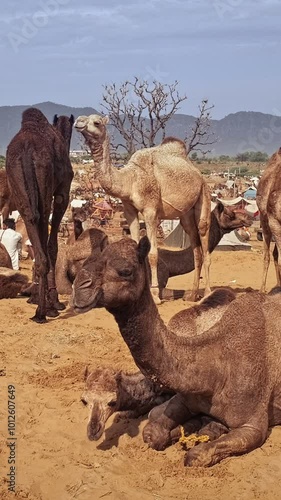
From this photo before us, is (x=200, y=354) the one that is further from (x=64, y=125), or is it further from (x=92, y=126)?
(x=64, y=125)

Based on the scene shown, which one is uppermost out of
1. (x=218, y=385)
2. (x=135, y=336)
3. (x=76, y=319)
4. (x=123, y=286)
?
(x=123, y=286)

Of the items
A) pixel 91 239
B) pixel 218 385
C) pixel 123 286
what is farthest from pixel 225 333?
pixel 91 239

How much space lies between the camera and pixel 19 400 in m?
6.41

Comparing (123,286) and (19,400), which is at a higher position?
(123,286)

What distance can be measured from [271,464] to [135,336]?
4.51 feet

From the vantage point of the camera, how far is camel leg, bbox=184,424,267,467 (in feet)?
16.5

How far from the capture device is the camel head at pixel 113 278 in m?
4.46

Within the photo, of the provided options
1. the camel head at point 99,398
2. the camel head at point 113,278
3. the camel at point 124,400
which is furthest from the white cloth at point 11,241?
the camel head at point 113,278

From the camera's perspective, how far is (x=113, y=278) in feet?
15.0

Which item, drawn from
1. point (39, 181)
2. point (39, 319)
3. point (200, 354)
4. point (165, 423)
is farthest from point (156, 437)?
point (39, 181)

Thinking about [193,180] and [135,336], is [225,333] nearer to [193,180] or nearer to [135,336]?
[135,336]

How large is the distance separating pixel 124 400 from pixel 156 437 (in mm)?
437

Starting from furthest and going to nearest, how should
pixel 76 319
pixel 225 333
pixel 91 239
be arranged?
pixel 91 239
pixel 76 319
pixel 225 333

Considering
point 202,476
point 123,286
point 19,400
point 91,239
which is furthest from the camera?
point 91,239
